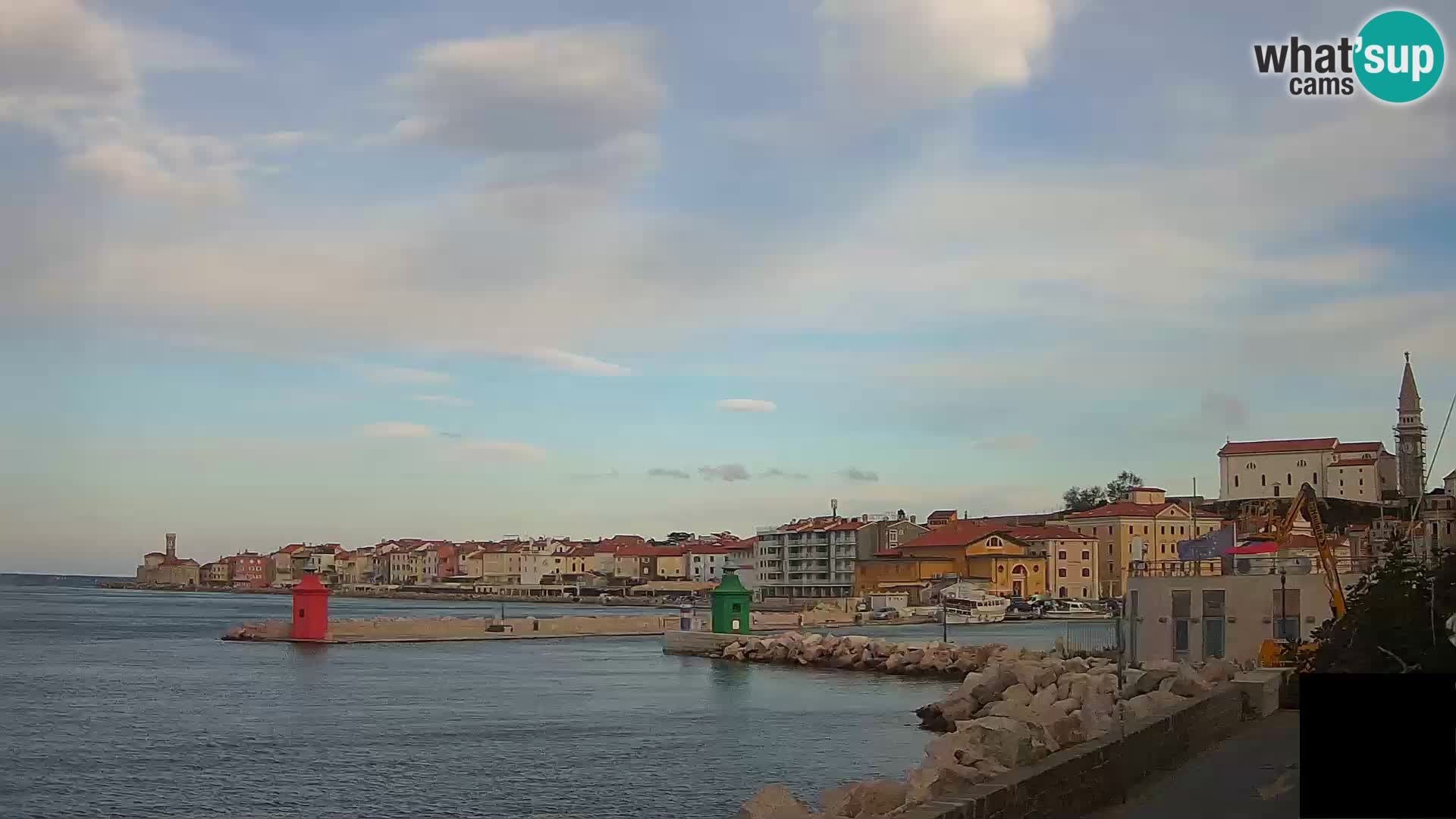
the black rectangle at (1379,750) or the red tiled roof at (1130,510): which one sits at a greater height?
the red tiled roof at (1130,510)

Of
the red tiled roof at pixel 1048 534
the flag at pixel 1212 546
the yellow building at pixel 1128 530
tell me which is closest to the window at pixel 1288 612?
the flag at pixel 1212 546

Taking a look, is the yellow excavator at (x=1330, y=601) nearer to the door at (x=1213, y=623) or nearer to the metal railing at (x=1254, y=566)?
the metal railing at (x=1254, y=566)

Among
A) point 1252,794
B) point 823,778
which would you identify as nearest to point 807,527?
point 823,778

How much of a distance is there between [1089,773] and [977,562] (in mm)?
101562

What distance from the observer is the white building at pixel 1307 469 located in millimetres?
118500

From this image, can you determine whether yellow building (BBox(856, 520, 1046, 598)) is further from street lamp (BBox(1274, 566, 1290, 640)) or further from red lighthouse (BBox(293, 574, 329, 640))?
street lamp (BBox(1274, 566, 1290, 640))

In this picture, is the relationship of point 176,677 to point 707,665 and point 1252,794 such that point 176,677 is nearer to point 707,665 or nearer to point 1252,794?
point 707,665

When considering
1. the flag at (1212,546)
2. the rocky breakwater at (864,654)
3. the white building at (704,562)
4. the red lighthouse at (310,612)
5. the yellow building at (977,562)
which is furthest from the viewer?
the white building at (704,562)

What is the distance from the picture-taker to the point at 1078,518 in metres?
116

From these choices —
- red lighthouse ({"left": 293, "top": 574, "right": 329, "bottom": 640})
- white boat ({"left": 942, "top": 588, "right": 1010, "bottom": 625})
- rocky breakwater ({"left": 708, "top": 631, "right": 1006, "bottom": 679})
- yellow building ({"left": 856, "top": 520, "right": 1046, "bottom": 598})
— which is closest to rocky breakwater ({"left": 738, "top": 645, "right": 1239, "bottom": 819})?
rocky breakwater ({"left": 708, "top": 631, "right": 1006, "bottom": 679})

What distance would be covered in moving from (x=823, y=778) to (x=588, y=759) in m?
4.49

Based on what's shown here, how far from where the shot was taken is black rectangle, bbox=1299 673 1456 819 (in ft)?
33.5

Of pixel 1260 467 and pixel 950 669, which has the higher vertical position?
pixel 1260 467

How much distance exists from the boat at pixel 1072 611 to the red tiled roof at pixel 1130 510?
8111 millimetres
